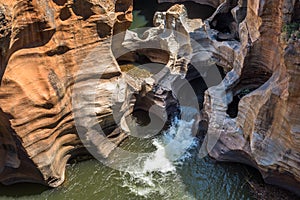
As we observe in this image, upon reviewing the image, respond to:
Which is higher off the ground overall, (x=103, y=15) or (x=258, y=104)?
(x=103, y=15)

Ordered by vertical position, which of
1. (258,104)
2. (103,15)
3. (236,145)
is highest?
(103,15)

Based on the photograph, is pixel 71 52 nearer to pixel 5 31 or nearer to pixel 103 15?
pixel 103 15

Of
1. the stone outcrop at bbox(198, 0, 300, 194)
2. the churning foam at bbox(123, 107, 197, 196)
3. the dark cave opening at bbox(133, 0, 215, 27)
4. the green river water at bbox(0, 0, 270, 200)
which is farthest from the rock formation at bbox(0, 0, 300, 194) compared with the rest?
the dark cave opening at bbox(133, 0, 215, 27)

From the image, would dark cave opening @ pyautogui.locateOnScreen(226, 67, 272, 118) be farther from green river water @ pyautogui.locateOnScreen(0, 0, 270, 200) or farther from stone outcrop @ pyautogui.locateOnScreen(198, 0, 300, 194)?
green river water @ pyautogui.locateOnScreen(0, 0, 270, 200)

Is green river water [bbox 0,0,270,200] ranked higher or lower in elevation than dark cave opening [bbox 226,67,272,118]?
lower

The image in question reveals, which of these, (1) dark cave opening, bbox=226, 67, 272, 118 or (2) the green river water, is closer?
(2) the green river water

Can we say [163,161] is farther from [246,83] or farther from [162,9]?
[162,9]

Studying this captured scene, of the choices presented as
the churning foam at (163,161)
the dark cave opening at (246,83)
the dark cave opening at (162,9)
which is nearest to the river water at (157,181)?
the churning foam at (163,161)

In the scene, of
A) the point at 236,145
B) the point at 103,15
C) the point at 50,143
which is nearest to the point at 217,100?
the point at 236,145
